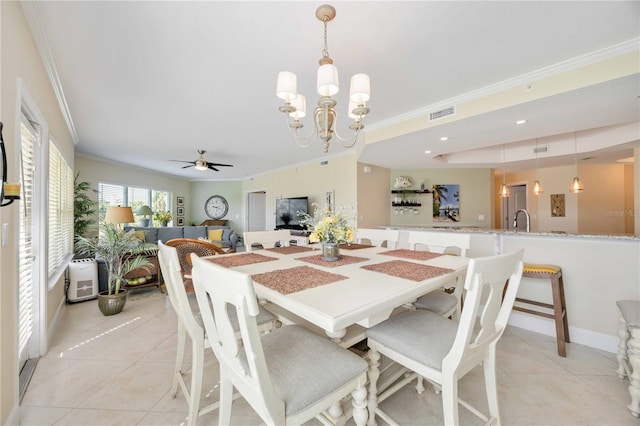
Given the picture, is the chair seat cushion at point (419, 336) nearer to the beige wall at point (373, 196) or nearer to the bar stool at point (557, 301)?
the bar stool at point (557, 301)

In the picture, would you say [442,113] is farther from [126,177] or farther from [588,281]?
[126,177]

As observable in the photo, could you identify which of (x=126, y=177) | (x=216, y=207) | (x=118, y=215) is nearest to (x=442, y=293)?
(x=118, y=215)

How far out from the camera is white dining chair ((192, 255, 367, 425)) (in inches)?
34.1

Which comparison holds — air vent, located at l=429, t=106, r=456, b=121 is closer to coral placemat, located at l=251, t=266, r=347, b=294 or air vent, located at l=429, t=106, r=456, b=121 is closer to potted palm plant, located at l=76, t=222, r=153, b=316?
coral placemat, located at l=251, t=266, r=347, b=294

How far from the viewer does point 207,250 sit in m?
3.32

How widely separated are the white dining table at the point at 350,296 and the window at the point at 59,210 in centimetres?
275

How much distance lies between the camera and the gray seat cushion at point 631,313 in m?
1.62

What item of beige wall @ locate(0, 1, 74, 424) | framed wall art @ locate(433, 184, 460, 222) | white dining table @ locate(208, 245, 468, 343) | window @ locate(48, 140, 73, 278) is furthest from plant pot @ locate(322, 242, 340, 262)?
framed wall art @ locate(433, 184, 460, 222)

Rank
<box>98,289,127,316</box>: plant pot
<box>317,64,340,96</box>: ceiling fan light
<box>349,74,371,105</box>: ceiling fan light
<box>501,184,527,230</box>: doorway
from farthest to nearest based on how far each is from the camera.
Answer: <box>501,184,527,230</box>: doorway
<box>98,289,127,316</box>: plant pot
<box>349,74,371,105</box>: ceiling fan light
<box>317,64,340,96</box>: ceiling fan light

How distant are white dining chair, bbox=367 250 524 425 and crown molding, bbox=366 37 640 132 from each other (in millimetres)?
1948

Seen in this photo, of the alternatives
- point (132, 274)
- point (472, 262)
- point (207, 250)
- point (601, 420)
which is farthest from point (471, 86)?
point (132, 274)

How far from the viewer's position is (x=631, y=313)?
5.58ft

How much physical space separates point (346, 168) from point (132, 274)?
161 inches

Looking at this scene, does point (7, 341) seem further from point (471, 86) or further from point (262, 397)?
point (471, 86)
